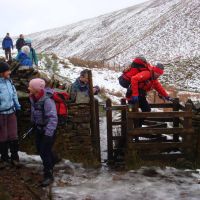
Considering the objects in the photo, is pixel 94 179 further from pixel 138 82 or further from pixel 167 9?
pixel 167 9

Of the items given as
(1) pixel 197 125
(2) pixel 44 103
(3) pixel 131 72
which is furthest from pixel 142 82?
(2) pixel 44 103

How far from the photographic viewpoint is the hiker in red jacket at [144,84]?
8.77m

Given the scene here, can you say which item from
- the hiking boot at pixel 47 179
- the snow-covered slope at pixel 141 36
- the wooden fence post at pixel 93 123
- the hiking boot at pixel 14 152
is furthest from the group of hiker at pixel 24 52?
the snow-covered slope at pixel 141 36

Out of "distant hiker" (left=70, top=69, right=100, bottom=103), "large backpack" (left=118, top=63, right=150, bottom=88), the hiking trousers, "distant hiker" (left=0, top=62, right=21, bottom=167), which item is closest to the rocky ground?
"distant hiker" (left=0, top=62, right=21, bottom=167)

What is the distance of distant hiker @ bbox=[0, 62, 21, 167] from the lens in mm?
7527

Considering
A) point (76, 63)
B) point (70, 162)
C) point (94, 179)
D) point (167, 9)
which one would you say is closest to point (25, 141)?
point (70, 162)

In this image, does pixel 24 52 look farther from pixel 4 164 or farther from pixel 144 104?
pixel 4 164

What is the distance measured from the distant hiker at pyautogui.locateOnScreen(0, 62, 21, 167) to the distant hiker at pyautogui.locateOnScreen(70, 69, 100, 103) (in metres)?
1.63

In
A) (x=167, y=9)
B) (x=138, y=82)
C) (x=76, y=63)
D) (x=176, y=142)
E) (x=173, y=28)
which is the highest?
(x=167, y=9)

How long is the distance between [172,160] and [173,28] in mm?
57350

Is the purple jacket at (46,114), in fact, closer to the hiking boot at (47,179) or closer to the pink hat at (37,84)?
the pink hat at (37,84)

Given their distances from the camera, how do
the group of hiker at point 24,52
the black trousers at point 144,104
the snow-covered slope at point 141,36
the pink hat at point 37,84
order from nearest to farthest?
the pink hat at point 37,84
the black trousers at point 144,104
the group of hiker at point 24,52
the snow-covered slope at point 141,36

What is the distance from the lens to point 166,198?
6.59 metres

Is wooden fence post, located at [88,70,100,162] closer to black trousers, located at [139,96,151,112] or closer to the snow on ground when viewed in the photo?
the snow on ground
